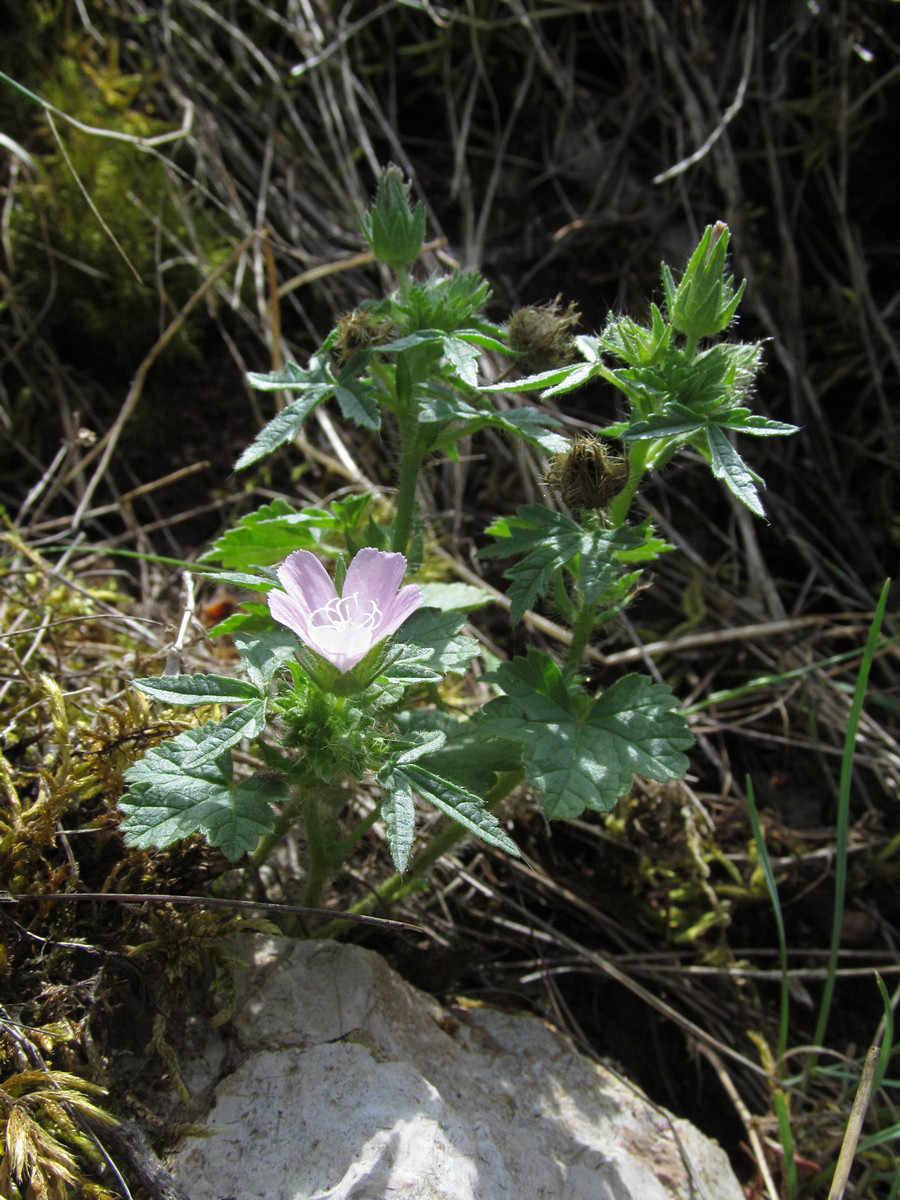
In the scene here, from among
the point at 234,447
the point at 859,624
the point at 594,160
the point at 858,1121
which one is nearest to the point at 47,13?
the point at 234,447

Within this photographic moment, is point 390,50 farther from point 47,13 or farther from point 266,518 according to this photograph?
point 266,518

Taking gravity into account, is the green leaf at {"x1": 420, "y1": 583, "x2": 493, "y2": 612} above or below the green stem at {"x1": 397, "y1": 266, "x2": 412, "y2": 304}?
below

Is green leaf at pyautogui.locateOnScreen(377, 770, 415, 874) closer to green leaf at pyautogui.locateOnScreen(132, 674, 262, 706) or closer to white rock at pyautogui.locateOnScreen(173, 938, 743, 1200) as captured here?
green leaf at pyautogui.locateOnScreen(132, 674, 262, 706)

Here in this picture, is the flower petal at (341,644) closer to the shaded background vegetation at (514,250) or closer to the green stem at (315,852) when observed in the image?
the green stem at (315,852)

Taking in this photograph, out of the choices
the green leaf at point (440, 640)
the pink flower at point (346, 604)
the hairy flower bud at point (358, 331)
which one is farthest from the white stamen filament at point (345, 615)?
the hairy flower bud at point (358, 331)

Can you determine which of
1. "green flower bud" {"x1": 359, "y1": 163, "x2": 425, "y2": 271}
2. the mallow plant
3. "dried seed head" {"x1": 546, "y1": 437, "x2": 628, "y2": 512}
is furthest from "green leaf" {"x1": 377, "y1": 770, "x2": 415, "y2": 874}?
"green flower bud" {"x1": 359, "y1": 163, "x2": 425, "y2": 271}

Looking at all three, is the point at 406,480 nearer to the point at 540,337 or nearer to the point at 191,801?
the point at 540,337
